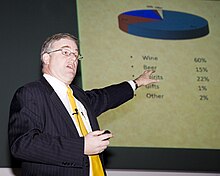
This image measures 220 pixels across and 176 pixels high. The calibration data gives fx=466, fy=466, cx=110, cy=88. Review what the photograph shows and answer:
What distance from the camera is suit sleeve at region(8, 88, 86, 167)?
1.54 meters

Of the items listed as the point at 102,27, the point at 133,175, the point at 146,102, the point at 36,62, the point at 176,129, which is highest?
the point at 102,27

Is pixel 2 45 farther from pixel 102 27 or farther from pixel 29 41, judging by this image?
pixel 102 27

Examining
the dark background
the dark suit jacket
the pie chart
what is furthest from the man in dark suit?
the pie chart

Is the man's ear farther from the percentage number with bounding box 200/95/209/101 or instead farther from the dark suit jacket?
the percentage number with bounding box 200/95/209/101

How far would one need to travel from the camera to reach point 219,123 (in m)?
2.81

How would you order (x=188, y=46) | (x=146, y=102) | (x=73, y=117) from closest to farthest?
(x=73, y=117) < (x=146, y=102) < (x=188, y=46)

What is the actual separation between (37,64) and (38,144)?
1.16m

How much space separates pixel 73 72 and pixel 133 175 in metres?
0.95

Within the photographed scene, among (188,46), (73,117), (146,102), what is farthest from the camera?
(188,46)

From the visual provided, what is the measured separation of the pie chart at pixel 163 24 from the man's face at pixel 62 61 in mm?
1061

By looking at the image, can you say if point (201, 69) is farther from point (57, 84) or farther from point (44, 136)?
point (44, 136)

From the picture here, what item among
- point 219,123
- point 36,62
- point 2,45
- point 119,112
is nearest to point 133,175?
point 119,112

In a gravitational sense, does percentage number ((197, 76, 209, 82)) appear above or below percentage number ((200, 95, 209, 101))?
above

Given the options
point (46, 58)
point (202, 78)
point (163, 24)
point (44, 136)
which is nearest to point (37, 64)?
point (46, 58)
